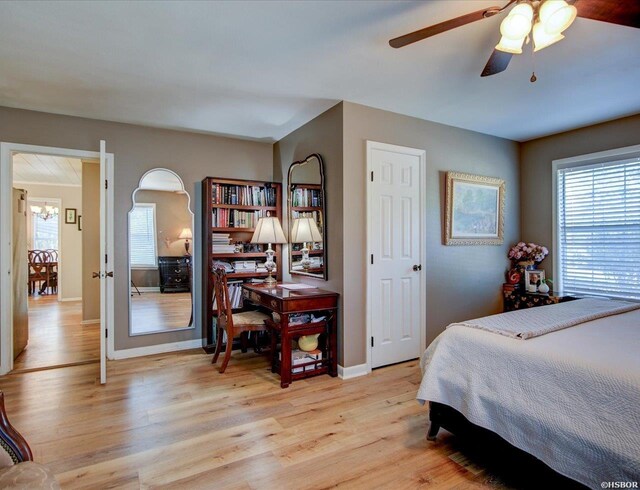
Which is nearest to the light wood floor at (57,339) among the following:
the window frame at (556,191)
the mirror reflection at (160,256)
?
the mirror reflection at (160,256)

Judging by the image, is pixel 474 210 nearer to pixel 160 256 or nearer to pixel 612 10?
pixel 612 10

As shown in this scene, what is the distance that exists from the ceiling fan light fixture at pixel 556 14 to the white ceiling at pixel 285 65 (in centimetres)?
43

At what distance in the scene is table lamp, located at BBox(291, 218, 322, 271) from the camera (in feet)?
11.8

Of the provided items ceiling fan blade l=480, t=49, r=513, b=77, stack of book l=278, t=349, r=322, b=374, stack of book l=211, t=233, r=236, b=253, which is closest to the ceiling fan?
ceiling fan blade l=480, t=49, r=513, b=77

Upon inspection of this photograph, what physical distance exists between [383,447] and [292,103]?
2.84 metres

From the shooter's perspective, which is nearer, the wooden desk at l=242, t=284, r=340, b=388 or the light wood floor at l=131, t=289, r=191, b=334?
the wooden desk at l=242, t=284, r=340, b=388

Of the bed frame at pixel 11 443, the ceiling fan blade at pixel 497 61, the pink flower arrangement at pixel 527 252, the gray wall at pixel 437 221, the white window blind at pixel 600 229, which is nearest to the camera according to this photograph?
the bed frame at pixel 11 443

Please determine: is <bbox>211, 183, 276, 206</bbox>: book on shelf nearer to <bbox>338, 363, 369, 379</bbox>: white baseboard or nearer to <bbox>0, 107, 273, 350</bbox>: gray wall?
<bbox>0, 107, 273, 350</bbox>: gray wall

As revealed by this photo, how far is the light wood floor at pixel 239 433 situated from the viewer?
1.81 m

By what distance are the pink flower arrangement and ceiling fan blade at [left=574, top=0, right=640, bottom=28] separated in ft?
9.80

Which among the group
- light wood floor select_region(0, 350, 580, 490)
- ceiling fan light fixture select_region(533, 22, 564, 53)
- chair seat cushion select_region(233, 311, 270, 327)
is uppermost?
ceiling fan light fixture select_region(533, 22, 564, 53)

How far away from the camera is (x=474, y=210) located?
4.02 metres

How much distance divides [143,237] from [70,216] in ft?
16.8

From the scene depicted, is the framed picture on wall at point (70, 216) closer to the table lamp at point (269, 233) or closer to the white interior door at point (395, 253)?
the table lamp at point (269, 233)
